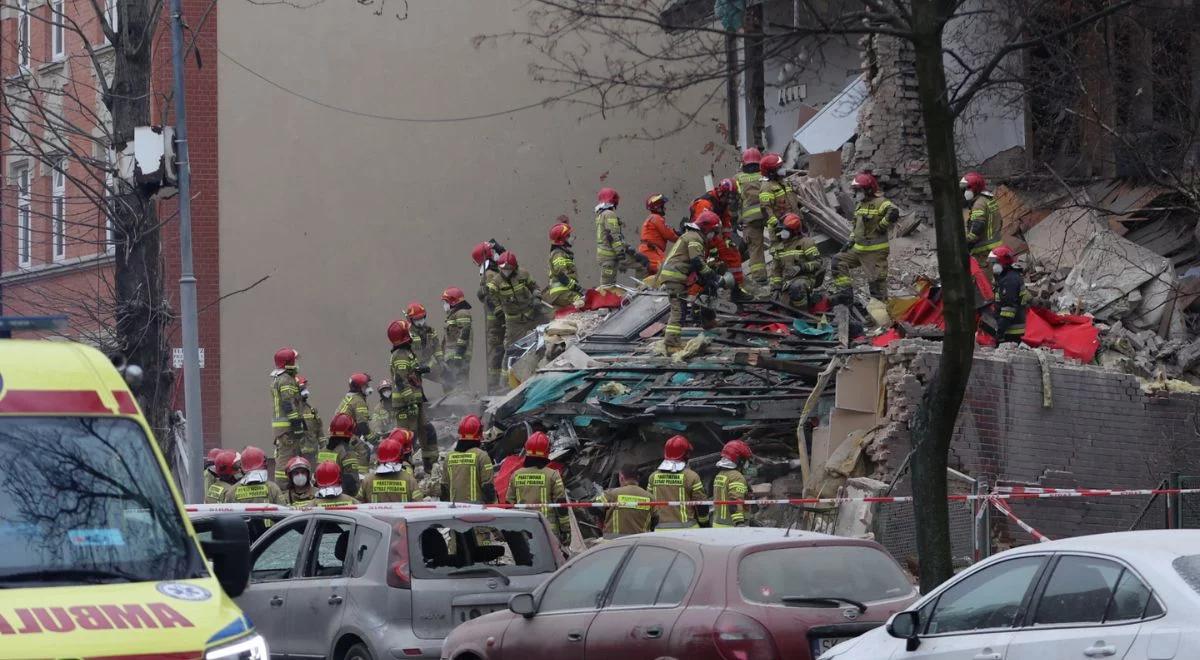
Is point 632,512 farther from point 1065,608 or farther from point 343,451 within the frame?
point 1065,608

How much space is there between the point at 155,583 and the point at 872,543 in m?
4.17

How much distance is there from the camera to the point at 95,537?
601cm

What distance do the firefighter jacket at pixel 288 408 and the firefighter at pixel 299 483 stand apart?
5.07 m

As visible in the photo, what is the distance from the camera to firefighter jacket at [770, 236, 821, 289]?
2019cm

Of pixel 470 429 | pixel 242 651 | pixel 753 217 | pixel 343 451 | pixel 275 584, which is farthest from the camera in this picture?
pixel 753 217

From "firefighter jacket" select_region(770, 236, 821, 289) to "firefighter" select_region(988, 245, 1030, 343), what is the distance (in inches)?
130

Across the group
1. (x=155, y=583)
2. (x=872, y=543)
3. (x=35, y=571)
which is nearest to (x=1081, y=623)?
(x=872, y=543)

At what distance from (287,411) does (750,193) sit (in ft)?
22.8

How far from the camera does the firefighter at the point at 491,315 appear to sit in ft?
74.0

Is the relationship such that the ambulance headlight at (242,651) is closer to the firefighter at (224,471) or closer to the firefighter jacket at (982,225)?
the firefighter at (224,471)

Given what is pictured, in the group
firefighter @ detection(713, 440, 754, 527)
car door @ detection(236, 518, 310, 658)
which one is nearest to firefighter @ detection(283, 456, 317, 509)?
car door @ detection(236, 518, 310, 658)

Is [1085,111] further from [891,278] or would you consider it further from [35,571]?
[35,571]

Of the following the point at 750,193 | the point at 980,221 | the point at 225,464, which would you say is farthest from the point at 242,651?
the point at 750,193

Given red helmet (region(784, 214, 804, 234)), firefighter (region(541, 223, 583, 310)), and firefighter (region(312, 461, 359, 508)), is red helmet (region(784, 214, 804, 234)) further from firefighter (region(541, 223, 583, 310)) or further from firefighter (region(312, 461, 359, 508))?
firefighter (region(312, 461, 359, 508))
